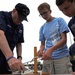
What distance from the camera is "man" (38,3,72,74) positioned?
2986 mm

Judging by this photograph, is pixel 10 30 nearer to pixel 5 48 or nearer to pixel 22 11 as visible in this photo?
pixel 22 11

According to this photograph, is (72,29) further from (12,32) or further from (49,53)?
(12,32)

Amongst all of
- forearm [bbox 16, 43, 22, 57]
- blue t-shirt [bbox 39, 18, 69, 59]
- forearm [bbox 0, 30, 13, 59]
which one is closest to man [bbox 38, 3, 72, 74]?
blue t-shirt [bbox 39, 18, 69, 59]

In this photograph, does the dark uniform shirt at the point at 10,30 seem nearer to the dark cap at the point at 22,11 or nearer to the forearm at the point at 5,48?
the dark cap at the point at 22,11

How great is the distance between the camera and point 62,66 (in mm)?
3008

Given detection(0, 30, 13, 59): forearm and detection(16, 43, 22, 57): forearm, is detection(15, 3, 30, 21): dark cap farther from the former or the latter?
detection(0, 30, 13, 59): forearm

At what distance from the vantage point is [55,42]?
3072mm

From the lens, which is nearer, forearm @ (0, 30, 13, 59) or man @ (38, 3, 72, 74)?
forearm @ (0, 30, 13, 59)

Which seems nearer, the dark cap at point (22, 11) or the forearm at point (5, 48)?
the forearm at point (5, 48)

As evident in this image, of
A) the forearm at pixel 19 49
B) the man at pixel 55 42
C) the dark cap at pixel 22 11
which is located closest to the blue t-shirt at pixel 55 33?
the man at pixel 55 42

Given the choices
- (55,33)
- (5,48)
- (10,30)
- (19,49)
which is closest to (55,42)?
(55,33)

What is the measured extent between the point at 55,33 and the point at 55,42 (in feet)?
0.39

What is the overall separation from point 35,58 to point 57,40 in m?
0.84

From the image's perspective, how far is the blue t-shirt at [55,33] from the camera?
10.0ft
